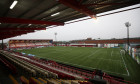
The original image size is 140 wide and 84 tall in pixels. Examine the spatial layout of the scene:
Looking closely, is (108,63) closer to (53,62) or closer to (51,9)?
(53,62)

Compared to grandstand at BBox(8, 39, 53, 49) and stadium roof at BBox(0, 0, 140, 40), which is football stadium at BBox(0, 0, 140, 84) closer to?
stadium roof at BBox(0, 0, 140, 40)

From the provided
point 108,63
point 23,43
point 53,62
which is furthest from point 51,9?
point 23,43

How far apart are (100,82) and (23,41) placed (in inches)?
2138

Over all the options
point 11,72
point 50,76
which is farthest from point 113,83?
point 11,72

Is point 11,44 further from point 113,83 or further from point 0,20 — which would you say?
point 113,83

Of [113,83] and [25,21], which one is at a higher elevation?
[25,21]

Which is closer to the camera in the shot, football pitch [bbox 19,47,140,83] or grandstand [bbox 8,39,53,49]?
football pitch [bbox 19,47,140,83]

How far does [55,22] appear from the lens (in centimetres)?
838

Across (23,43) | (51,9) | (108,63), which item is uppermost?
(51,9)

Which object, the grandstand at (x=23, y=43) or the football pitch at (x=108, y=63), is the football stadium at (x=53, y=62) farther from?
the grandstand at (x=23, y=43)

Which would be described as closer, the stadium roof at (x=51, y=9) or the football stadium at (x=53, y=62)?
the stadium roof at (x=51, y=9)

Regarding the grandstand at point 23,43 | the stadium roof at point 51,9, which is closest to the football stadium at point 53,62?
the stadium roof at point 51,9

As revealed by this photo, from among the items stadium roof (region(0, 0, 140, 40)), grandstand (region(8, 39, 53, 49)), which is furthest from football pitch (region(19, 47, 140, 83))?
grandstand (region(8, 39, 53, 49))

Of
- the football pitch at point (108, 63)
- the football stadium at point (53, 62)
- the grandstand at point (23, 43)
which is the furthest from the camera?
the grandstand at point (23, 43)
